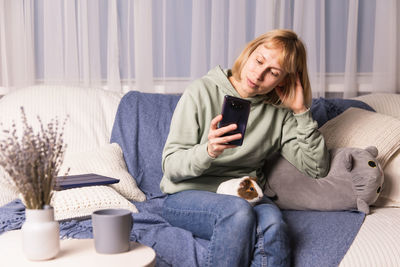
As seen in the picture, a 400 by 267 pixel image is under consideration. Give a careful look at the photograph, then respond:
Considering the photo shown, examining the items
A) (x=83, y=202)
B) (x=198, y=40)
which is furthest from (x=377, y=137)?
(x=83, y=202)

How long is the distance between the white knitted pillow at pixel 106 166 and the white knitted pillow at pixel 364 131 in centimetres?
78

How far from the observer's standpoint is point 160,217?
5.31 feet

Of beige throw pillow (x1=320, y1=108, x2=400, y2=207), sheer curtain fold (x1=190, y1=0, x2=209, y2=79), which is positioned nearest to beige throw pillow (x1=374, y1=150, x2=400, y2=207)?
beige throw pillow (x1=320, y1=108, x2=400, y2=207)

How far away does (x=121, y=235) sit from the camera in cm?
104

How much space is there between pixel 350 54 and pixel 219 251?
153cm

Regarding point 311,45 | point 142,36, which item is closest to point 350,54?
point 311,45

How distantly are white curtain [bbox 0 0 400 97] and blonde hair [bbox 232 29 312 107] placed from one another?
0.74 metres

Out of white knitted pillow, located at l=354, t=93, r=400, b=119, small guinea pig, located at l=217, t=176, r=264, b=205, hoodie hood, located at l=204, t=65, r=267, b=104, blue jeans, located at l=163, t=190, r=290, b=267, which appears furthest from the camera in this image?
white knitted pillow, located at l=354, t=93, r=400, b=119

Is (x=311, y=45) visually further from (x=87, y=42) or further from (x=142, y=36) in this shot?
(x=87, y=42)

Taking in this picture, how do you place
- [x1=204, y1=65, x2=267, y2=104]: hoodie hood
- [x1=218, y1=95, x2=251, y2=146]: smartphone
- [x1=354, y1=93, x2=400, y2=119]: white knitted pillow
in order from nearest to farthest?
1. [x1=218, y1=95, x2=251, y2=146]: smartphone
2. [x1=204, y1=65, x2=267, y2=104]: hoodie hood
3. [x1=354, y1=93, x2=400, y2=119]: white knitted pillow

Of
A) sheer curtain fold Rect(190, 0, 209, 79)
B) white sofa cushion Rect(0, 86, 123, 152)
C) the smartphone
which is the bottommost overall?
white sofa cushion Rect(0, 86, 123, 152)

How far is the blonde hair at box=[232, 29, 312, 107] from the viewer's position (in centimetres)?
163

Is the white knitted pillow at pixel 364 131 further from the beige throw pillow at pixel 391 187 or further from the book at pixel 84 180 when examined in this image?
the book at pixel 84 180

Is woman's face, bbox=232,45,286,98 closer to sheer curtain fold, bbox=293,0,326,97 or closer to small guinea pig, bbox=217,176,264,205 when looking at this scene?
small guinea pig, bbox=217,176,264,205
